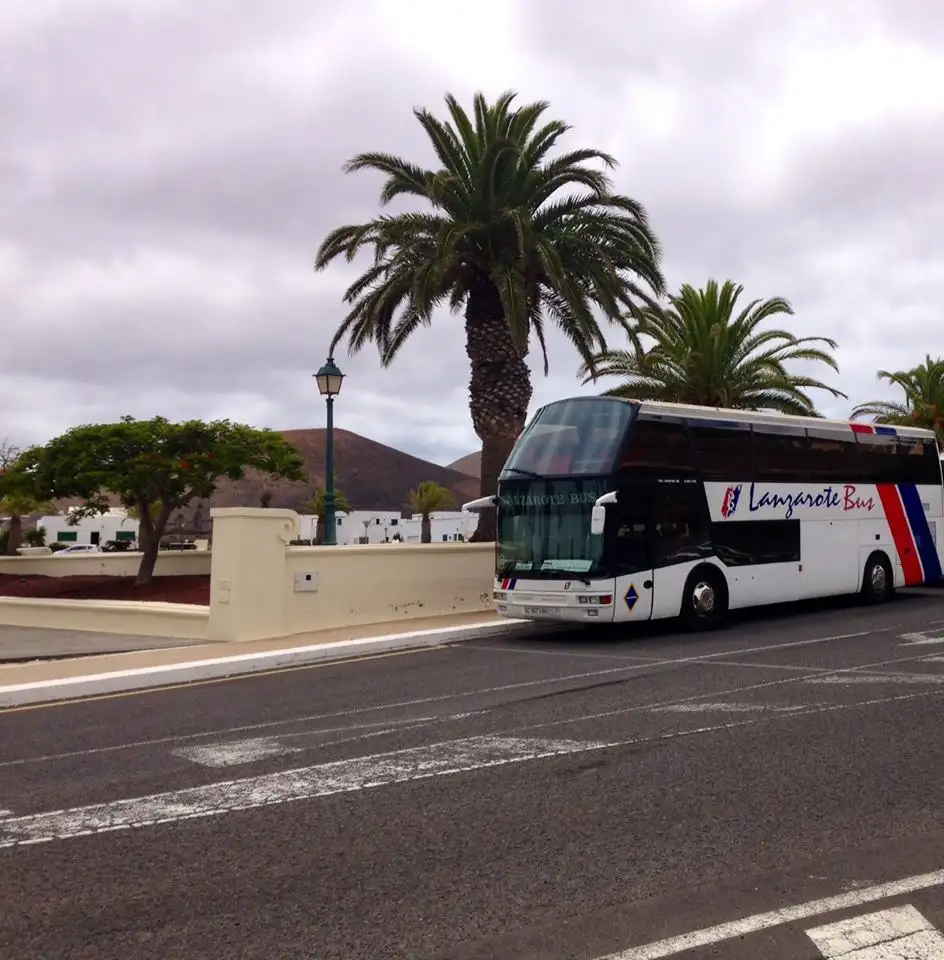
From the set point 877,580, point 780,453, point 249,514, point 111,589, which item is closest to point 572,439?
point 780,453

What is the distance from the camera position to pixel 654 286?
24.8m

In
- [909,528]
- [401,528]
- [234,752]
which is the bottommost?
[234,752]

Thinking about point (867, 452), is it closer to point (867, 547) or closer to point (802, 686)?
point (867, 547)

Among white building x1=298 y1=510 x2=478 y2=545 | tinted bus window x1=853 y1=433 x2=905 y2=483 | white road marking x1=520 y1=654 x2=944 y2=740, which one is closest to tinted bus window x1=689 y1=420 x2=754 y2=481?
tinted bus window x1=853 y1=433 x2=905 y2=483

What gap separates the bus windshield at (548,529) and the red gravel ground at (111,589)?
9893 millimetres

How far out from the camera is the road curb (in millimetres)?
12234

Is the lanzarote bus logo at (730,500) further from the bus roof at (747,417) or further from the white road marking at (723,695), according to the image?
the white road marking at (723,695)

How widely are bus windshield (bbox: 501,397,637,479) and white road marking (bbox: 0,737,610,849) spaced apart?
7.92 meters

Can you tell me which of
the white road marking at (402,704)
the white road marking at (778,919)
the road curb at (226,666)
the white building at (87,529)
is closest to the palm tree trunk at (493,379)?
the road curb at (226,666)

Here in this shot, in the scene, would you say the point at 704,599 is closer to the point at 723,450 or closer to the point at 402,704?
the point at 723,450

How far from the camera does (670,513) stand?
1634cm

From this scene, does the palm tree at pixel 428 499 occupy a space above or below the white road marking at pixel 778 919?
above

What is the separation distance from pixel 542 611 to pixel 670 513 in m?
2.49

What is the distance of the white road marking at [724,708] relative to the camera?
9.41 meters
